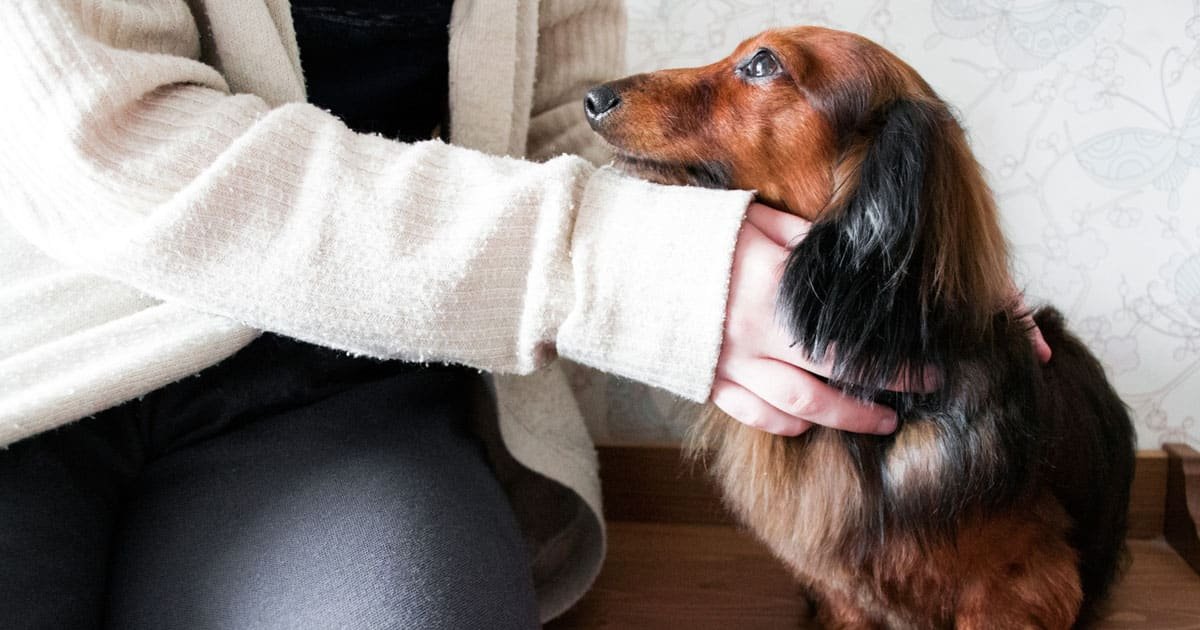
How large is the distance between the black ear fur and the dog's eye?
11 centimetres

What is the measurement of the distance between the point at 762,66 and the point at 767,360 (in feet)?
0.80

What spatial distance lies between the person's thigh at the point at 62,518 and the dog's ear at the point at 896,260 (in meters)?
0.58

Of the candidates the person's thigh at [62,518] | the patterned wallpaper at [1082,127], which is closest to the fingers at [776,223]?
the patterned wallpaper at [1082,127]

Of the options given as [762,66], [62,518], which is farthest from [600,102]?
[62,518]

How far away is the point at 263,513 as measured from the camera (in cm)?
71

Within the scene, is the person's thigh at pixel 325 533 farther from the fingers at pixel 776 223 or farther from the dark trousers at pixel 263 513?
the fingers at pixel 776 223

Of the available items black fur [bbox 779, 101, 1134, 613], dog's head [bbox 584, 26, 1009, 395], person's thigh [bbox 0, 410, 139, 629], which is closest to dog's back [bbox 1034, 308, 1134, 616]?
black fur [bbox 779, 101, 1134, 613]

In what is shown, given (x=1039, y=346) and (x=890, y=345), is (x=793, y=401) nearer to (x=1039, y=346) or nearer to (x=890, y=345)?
(x=890, y=345)

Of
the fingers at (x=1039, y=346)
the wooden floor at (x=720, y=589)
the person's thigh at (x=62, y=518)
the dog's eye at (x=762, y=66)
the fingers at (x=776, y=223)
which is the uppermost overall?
the dog's eye at (x=762, y=66)

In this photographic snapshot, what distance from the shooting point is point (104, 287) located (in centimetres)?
71

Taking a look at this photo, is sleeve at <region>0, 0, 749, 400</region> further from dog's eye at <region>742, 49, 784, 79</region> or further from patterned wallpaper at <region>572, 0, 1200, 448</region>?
patterned wallpaper at <region>572, 0, 1200, 448</region>

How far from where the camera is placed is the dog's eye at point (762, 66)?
699mm

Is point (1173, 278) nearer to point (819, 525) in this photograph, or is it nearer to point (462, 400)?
point (819, 525)

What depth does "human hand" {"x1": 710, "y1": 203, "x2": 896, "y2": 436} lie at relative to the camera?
2.09 feet
